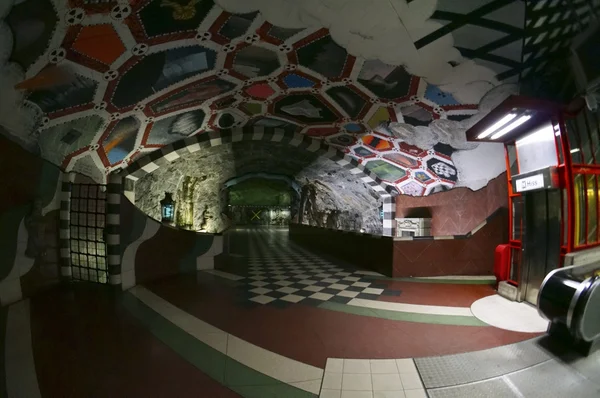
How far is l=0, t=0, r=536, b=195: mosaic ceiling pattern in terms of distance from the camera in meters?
3.28

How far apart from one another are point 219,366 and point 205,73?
16.6 ft

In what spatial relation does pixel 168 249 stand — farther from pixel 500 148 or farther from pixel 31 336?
pixel 500 148

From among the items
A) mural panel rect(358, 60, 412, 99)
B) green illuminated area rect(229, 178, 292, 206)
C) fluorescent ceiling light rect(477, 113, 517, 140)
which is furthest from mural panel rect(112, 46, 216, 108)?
green illuminated area rect(229, 178, 292, 206)

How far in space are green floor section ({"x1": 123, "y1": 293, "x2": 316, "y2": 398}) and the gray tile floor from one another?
1.16m

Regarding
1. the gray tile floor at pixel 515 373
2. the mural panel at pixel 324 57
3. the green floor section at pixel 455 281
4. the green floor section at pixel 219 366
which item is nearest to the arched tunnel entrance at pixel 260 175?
the mural panel at pixel 324 57

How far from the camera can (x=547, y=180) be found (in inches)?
130

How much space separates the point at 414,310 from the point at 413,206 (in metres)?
7.04

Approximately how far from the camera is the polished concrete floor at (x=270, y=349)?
1.94m

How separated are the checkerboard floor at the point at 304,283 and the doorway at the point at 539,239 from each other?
1.96 m

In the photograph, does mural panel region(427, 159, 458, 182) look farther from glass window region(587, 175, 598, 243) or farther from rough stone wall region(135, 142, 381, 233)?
glass window region(587, 175, 598, 243)

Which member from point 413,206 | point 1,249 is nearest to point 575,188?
point 413,206

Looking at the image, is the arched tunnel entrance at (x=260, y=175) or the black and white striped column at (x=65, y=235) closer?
the black and white striped column at (x=65, y=235)

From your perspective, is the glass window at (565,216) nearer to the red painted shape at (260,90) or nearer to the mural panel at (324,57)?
the mural panel at (324,57)

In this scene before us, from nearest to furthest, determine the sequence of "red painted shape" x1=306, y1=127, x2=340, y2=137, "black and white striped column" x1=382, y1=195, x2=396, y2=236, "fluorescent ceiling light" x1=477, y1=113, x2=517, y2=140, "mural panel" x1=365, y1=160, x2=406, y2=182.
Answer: "fluorescent ceiling light" x1=477, y1=113, x2=517, y2=140
"red painted shape" x1=306, y1=127, x2=340, y2=137
"mural panel" x1=365, y1=160, x2=406, y2=182
"black and white striped column" x1=382, y1=195, x2=396, y2=236
